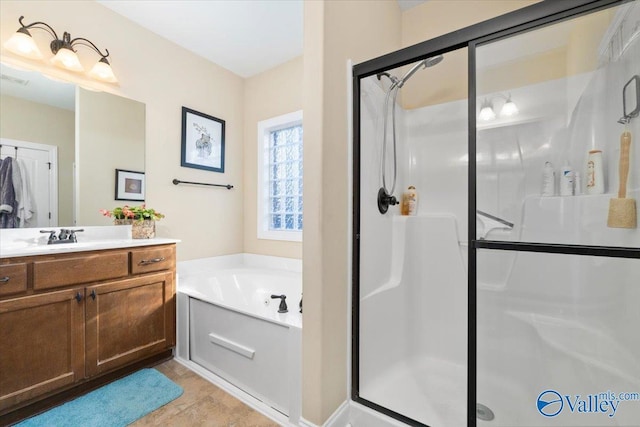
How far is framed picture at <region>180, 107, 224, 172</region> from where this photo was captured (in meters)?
2.68

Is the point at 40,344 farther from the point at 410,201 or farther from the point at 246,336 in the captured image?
the point at 410,201

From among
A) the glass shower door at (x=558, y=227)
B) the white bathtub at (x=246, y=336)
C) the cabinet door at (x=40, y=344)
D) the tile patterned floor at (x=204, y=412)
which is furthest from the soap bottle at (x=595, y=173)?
the cabinet door at (x=40, y=344)

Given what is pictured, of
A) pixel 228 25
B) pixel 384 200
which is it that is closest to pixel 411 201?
pixel 384 200

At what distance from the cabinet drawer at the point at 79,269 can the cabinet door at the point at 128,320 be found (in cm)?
7

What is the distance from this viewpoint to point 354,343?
1507 mm

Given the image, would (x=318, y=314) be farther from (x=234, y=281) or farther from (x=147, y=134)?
(x=147, y=134)

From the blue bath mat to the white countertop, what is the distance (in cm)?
85

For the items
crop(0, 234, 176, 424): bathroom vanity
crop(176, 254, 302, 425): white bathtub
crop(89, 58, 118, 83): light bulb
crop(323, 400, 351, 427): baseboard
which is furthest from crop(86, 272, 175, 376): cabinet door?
crop(89, 58, 118, 83): light bulb

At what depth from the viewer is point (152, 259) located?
202 cm

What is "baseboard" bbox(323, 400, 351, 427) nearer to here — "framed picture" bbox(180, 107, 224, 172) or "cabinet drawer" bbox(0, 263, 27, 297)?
"cabinet drawer" bbox(0, 263, 27, 297)

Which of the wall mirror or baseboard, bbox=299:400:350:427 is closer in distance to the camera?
baseboard, bbox=299:400:350:427

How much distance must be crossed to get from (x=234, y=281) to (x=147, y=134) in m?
1.46

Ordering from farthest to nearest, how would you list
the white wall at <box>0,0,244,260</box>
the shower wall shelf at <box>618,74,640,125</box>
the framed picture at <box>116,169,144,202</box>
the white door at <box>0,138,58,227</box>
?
the framed picture at <box>116,169,144,202</box> → the white wall at <box>0,0,244,260</box> → the white door at <box>0,138,58,227</box> → the shower wall shelf at <box>618,74,640,125</box>

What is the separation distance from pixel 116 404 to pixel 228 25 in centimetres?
273
